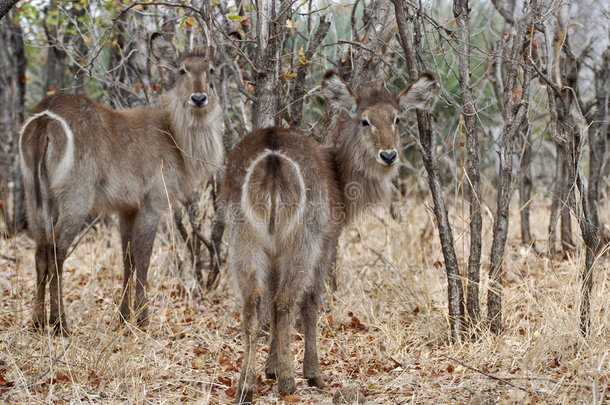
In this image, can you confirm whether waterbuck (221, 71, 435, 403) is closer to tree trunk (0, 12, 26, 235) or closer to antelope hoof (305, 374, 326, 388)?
antelope hoof (305, 374, 326, 388)

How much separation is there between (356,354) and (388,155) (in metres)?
1.55

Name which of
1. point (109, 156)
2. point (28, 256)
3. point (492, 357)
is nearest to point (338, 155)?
point (492, 357)

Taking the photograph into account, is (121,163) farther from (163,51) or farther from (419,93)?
(419,93)

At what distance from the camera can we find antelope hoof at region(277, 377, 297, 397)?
3895 mm

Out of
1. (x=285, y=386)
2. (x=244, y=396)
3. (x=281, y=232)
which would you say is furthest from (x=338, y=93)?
(x=244, y=396)

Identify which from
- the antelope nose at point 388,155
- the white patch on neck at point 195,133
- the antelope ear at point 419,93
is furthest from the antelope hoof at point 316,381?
the white patch on neck at point 195,133

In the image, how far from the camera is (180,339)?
5.48 meters

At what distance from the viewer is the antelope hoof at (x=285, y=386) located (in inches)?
153

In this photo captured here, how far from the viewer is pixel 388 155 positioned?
4535 millimetres

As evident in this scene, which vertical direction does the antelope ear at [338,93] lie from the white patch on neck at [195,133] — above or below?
above

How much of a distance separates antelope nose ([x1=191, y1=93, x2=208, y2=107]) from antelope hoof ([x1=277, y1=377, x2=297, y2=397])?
2.96m

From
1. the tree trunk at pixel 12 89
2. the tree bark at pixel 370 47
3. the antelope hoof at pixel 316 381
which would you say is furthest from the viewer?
the tree trunk at pixel 12 89

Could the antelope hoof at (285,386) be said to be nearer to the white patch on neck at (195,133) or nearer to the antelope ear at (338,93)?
the antelope ear at (338,93)

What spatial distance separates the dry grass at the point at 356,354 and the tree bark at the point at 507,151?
243mm
